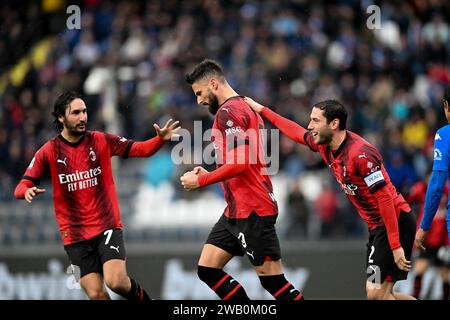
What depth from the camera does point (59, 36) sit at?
67.0ft

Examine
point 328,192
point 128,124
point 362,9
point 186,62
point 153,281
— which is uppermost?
point 362,9

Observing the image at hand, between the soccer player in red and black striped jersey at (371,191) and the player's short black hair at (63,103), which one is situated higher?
the player's short black hair at (63,103)

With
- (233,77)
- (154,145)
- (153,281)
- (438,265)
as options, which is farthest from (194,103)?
(154,145)

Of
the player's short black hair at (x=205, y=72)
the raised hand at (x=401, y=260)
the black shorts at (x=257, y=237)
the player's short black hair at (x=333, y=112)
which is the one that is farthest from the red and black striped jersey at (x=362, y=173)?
the player's short black hair at (x=205, y=72)

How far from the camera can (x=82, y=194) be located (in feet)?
32.3

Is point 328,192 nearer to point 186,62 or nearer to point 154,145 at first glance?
point 186,62

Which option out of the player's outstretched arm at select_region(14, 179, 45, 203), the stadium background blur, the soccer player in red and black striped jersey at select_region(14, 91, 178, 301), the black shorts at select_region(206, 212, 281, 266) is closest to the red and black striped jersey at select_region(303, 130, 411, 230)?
the black shorts at select_region(206, 212, 281, 266)

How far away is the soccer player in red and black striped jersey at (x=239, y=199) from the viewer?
9.17 meters

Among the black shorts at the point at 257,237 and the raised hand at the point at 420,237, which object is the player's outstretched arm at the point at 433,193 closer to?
the raised hand at the point at 420,237

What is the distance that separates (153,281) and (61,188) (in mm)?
6355

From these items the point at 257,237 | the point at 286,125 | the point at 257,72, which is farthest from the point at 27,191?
the point at 257,72

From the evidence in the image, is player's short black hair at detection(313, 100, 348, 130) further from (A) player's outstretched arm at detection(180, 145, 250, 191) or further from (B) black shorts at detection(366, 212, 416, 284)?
(B) black shorts at detection(366, 212, 416, 284)

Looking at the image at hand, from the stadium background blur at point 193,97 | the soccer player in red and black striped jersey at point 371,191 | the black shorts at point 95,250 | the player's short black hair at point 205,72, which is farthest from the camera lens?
the stadium background blur at point 193,97
